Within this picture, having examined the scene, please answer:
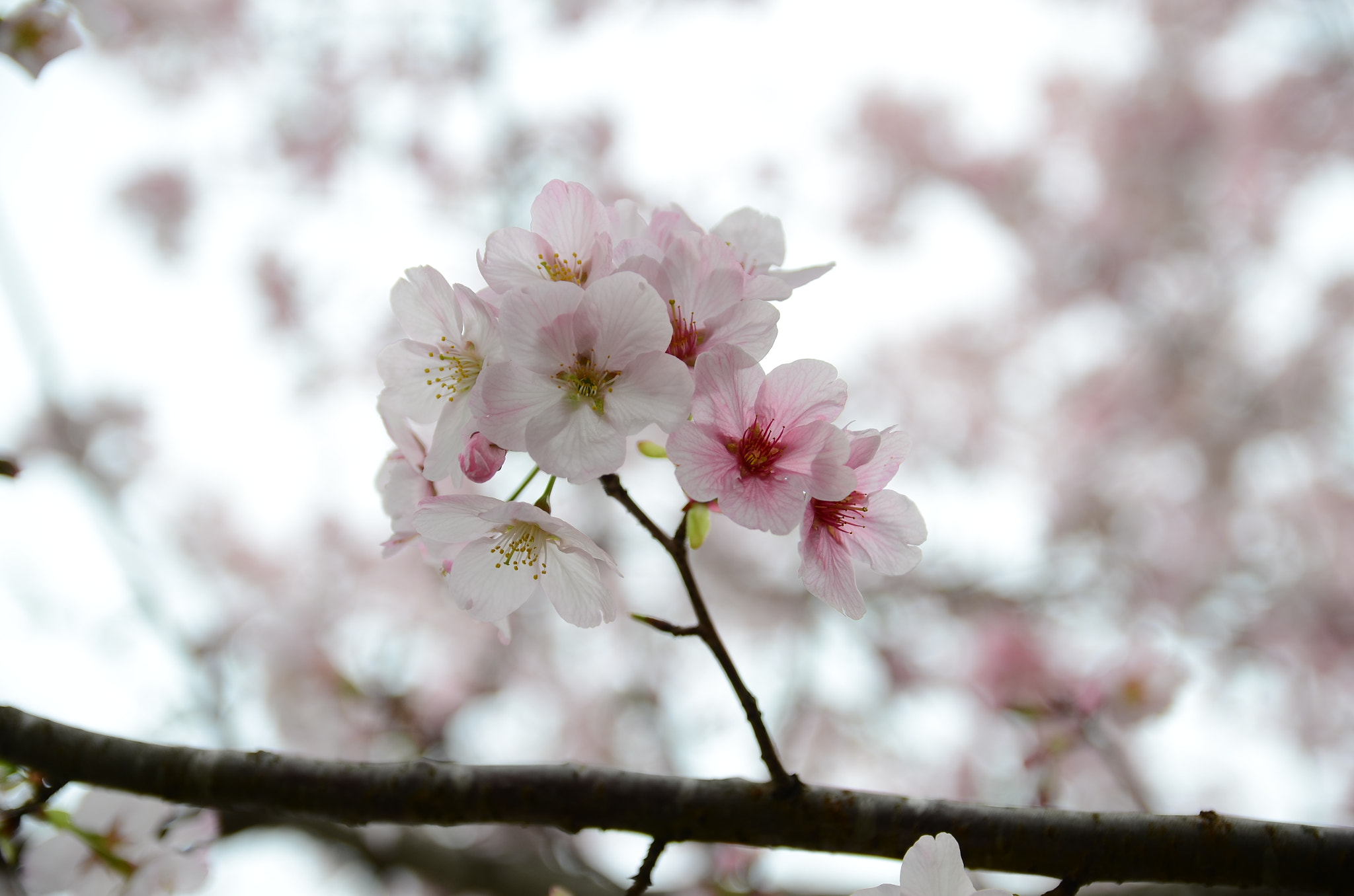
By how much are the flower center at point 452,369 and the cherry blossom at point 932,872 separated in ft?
2.27

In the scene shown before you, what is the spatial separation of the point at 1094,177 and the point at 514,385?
8.16 metres

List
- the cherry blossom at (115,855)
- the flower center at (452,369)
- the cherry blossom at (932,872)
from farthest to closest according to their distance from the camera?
the cherry blossom at (115,855), the flower center at (452,369), the cherry blossom at (932,872)

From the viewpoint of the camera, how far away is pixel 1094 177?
7281 mm

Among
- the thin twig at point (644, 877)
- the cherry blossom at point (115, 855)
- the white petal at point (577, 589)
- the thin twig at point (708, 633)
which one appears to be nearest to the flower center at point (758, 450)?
the thin twig at point (708, 633)

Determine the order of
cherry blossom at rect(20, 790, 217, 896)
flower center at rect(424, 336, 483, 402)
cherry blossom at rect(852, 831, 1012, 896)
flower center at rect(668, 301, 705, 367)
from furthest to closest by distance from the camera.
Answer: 1. cherry blossom at rect(20, 790, 217, 896)
2. flower center at rect(424, 336, 483, 402)
3. flower center at rect(668, 301, 705, 367)
4. cherry blossom at rect(852, 831, 1012, 896)

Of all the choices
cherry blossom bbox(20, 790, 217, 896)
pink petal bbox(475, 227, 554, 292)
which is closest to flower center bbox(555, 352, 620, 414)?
pink petal bbox(475, 227, 554, 292)

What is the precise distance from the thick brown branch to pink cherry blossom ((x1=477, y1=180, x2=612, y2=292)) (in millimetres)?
615

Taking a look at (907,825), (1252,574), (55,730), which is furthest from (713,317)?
(1252,574)

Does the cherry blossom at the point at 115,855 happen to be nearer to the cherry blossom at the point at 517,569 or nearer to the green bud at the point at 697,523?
the cherry blossom at the point at 517,569

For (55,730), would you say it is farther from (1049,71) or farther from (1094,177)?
(1049,71)

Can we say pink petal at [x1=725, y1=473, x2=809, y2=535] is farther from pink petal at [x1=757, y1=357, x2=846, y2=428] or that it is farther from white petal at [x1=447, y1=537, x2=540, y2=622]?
white petal at [x1=447, y1=537, x2=540, y2=622]

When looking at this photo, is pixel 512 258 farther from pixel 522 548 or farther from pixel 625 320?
pixel 522 548

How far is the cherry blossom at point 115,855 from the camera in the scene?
114 cm

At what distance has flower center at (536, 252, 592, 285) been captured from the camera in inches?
33.8
